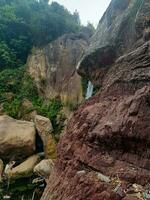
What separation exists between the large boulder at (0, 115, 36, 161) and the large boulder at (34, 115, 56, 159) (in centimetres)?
56

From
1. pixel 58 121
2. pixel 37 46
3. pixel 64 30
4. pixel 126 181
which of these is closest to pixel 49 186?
pixel 126 181

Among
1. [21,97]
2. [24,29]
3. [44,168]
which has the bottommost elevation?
[44,168]

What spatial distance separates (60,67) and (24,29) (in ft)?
24.0

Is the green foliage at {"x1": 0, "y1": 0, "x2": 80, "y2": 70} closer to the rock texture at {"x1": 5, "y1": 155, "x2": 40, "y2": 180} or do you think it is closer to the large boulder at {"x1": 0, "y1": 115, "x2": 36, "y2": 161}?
the large boulder at {"x1": 0, "y1": 115, "x2": 36, "y2": 161}

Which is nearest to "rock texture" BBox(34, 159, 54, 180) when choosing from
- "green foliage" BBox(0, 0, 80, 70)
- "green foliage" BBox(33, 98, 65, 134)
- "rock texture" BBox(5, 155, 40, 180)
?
"rock texture" BBox(5, 155, 40, 180)

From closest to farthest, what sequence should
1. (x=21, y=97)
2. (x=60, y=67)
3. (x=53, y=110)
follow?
(x=53, y=110), (x=21, y=97), (x=60, y=67)

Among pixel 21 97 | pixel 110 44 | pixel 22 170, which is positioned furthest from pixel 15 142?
pixel 110 44

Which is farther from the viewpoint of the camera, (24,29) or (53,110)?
(24,29)

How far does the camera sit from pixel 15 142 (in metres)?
17.1

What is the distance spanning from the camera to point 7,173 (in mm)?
16078

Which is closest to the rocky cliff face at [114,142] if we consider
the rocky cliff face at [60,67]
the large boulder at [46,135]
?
the large boulder at [46,135]

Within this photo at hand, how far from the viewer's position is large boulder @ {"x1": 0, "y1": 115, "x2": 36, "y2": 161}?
17031 millimetres

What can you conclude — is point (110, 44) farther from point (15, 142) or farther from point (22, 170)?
point (22, 170)

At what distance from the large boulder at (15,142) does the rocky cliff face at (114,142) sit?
283 inches
